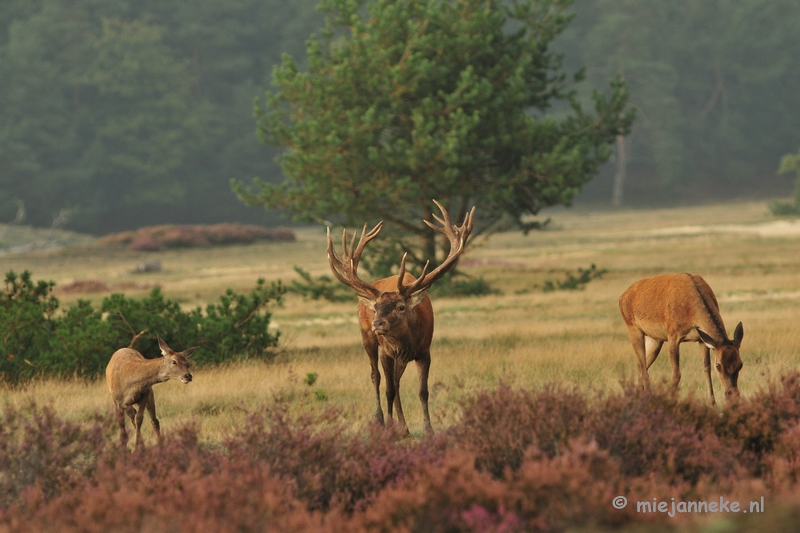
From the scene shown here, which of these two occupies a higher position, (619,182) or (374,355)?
(619,182)

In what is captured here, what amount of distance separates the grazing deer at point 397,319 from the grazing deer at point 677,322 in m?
1.96

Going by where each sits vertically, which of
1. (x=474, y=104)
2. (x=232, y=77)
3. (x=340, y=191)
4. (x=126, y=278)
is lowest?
(x=126, y=278)

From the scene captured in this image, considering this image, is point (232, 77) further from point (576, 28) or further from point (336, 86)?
point (336, 86)

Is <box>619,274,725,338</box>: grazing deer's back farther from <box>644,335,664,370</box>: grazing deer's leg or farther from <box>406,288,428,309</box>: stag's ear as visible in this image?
<box>406,288,428,309</box>: stag's ear

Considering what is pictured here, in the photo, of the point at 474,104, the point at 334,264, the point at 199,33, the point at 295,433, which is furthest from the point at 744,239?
the point at 199,33

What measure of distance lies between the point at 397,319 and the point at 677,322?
2.92 meters

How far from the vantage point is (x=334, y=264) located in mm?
10133

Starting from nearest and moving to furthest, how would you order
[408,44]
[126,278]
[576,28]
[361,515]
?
[361,515] → [408,44] → [126,278] → [576,28]

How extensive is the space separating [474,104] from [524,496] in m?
18.2

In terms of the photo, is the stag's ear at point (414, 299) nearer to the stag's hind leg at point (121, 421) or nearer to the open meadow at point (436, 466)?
the open meadow at point (436, 466)

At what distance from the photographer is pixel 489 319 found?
20828 mm

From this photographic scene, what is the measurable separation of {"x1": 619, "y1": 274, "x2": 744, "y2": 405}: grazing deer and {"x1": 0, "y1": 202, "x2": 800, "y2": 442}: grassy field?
0.47m

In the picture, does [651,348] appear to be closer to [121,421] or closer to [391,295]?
[391,295]

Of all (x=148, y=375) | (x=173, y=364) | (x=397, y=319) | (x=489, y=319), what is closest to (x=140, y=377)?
(x=148, y=375)
